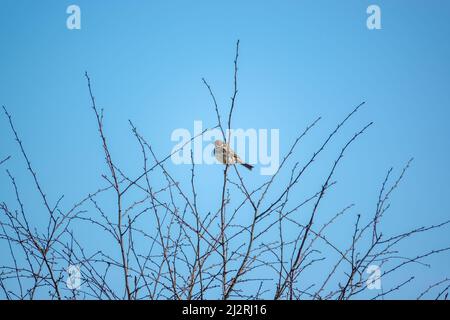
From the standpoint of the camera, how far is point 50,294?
110 inches
